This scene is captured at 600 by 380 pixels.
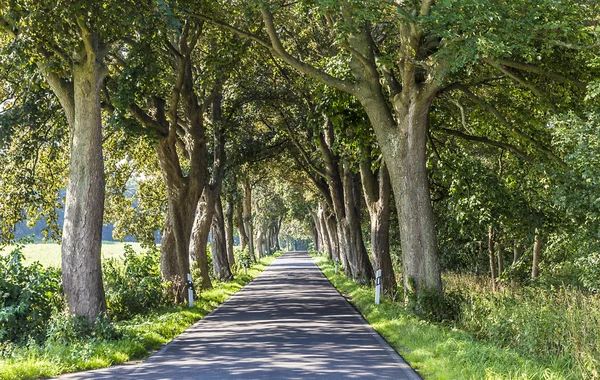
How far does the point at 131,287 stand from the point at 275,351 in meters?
7.39

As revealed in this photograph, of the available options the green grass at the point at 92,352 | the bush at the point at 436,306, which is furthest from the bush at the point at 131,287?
the bush at the point at 436,306

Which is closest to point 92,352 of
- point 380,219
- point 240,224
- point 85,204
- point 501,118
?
point 85,204

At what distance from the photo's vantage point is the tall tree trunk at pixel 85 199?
12086 mm

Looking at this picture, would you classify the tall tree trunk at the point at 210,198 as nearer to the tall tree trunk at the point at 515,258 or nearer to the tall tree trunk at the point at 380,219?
the tall tree trunk at the point at 380,219

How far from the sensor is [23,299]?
36.7ft

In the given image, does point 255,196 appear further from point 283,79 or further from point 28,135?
point 28,135

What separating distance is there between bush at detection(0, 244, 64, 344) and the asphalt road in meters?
2.15

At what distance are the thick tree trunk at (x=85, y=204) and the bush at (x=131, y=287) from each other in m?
3.86

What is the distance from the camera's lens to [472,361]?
8672 mm

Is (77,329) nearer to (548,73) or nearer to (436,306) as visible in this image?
(436,306)

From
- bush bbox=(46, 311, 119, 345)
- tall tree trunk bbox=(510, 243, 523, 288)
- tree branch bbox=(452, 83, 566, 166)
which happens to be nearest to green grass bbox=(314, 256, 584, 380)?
bush bbox=(46, 311, 119, 345)

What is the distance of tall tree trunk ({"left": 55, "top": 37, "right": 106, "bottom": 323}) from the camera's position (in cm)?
1209

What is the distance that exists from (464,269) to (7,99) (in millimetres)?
23920

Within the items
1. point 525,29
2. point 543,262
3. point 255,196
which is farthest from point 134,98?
point 255,196
